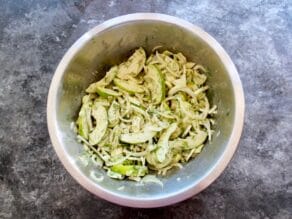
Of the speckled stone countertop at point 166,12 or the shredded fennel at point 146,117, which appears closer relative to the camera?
the shredded fennel at point 146,117

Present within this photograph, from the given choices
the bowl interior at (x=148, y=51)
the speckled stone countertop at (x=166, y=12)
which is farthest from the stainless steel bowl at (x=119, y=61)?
the speckled stone countertop at (x=166, y=12)

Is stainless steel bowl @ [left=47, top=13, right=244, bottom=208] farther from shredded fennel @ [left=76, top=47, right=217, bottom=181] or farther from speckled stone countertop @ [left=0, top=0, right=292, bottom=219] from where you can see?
speckled stone countertop @ [left=0, top=0, right=292, bottom=219]

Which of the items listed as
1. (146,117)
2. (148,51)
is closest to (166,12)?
(148,51)

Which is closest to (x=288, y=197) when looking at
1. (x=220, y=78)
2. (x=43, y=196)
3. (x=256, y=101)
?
(x=256, y=101)

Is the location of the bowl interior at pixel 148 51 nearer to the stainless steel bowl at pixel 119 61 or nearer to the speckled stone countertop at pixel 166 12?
the stainless steel bowl at pixel 119 61

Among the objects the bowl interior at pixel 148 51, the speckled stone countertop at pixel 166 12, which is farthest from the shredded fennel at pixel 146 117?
the speckled stone countertop at pixel 166 12

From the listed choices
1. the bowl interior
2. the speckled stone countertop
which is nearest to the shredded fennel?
the bowl interior
